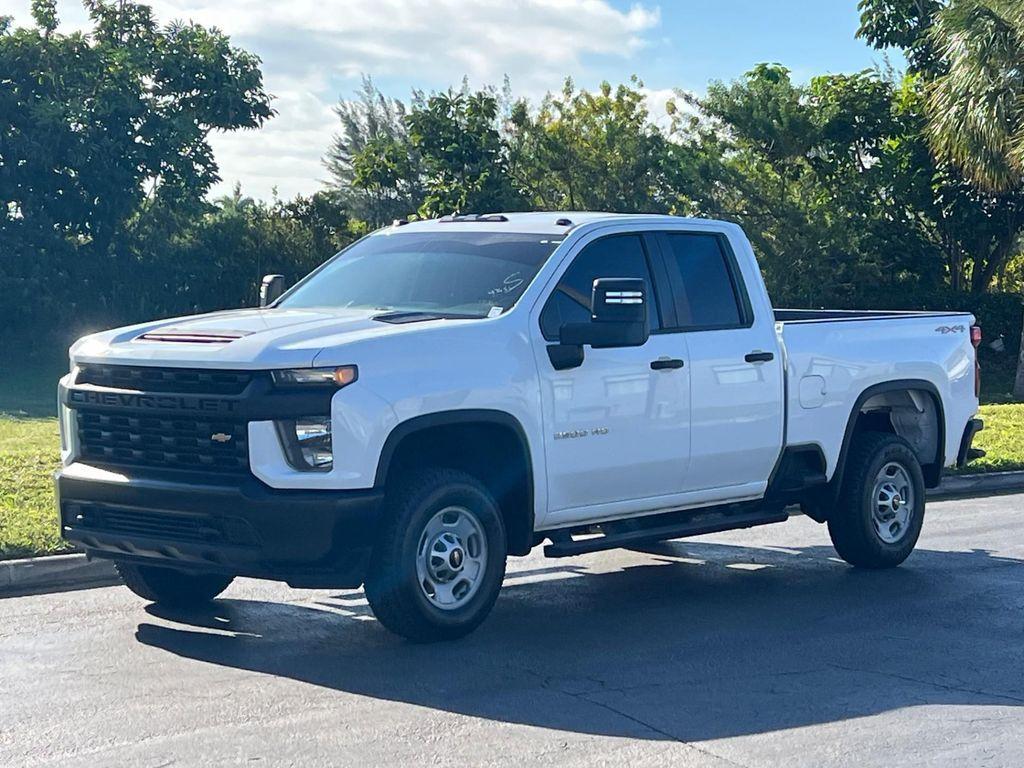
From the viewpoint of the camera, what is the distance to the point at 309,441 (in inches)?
272

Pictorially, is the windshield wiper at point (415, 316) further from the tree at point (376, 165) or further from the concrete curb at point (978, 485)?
the tree at point (376, 165)

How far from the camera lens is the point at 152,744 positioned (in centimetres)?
570

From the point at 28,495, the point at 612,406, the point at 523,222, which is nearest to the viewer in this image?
the point at 612,406

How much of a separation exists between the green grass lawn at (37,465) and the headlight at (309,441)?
3046mm

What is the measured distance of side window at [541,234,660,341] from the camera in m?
7.96

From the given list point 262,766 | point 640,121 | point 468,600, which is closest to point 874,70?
point 640,121

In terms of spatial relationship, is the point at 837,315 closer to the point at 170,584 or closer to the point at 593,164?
the point at 170,584

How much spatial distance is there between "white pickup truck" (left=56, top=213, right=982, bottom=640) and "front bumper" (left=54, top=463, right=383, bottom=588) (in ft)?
0.04

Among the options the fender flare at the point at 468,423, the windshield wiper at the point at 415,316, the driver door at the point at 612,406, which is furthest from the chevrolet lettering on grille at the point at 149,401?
the driver door at the point at 612,406

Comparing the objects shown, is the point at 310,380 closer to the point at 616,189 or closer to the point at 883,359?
the point at 883,359

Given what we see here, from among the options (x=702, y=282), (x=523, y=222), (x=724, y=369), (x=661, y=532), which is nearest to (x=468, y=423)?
(x=661, y=532)

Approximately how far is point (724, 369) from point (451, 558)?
2138 millimetres

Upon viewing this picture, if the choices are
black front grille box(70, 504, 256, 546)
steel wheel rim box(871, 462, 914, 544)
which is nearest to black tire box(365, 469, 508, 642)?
black front grille box(70, 504, 256, 546)

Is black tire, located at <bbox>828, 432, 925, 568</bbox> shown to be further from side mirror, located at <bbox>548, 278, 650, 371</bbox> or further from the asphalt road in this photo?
side mirror, located at <bbox>548, 278, 650, 371</bbox>
